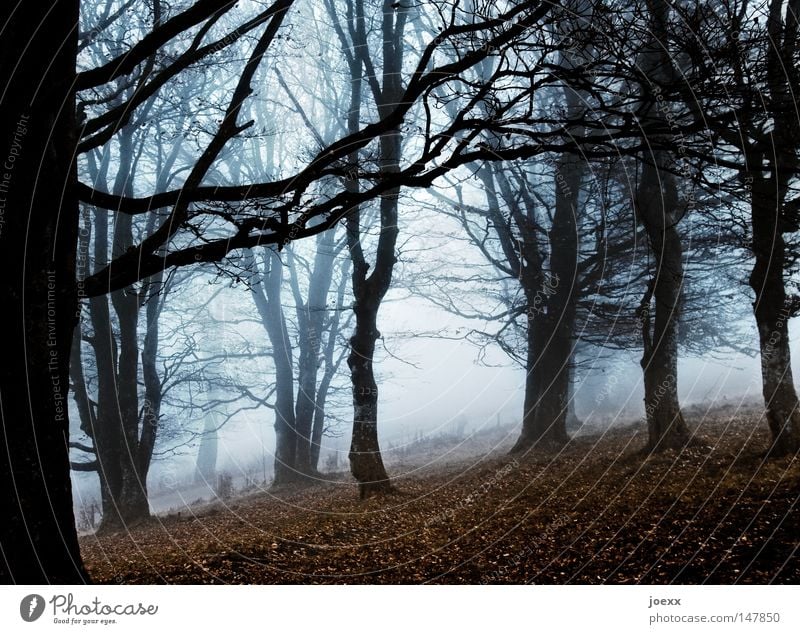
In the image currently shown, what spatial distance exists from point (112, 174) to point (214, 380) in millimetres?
3853

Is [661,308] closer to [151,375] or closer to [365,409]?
[365,409]

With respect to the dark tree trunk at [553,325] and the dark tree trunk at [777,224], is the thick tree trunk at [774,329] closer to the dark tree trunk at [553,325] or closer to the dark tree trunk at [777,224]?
the dark tree trunk at [777,224]

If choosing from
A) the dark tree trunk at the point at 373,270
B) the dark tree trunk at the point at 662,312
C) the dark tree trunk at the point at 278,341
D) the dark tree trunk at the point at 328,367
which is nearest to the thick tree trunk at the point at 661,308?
the dark tree trunk at the point at 662,312

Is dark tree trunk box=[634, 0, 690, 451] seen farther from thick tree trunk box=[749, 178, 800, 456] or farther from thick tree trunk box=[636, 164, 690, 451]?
thick tree trunk box=[749, 178, 800, 456]

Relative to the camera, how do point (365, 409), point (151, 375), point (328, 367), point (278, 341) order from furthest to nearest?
1. point (328, 367)
2. point (278, 341)
3. point (151, 375)
4. point (365, 409)

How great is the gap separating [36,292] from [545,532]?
198 inches

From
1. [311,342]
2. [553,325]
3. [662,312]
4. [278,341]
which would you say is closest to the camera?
[662,312]

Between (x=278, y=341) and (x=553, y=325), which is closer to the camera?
(x=553, y=325)

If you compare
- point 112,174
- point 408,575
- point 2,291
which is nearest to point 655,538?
point 408,575
